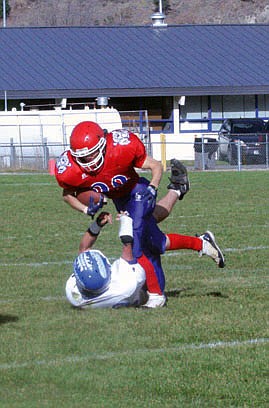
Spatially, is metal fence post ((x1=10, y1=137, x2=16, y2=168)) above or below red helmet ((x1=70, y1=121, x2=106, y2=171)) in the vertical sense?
below

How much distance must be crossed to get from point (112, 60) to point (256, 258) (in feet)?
110

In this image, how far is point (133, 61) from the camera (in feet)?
142

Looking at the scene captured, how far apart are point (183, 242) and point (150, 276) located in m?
0.74

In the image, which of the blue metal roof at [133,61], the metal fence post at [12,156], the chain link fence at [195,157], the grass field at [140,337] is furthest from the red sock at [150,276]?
the blue metal roof at [133,61]

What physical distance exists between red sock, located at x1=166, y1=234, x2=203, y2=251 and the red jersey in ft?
2.39

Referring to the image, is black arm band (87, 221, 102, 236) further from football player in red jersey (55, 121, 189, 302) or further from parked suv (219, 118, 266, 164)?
parked suv (219, 118, 266, 164)

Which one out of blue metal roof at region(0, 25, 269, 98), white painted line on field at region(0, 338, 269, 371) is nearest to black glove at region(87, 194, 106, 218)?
white painted line on field at region(0, 338, 269, 371)

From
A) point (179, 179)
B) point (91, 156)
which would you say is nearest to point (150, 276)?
point (91, 156)

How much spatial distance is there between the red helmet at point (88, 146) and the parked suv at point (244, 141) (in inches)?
891

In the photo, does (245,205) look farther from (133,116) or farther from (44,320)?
(133,116)

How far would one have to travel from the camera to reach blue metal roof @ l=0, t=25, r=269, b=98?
41.5 metres

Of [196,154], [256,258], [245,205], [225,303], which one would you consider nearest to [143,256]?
[225,303]

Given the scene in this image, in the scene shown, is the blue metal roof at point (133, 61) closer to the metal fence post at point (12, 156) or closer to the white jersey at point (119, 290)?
the metal fence post at point (12, 156)

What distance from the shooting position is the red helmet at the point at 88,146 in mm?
7605
